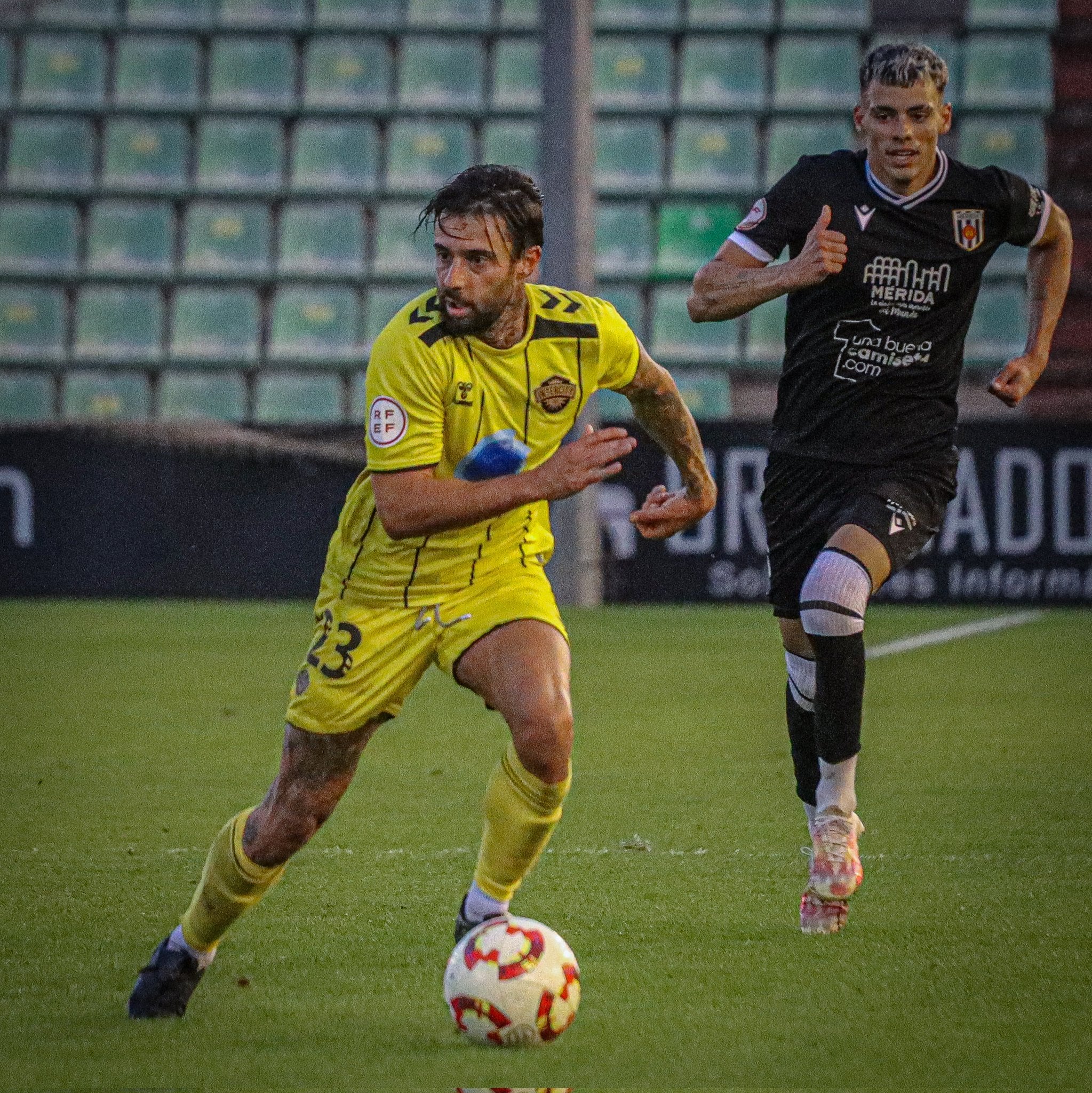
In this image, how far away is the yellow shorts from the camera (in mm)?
3832

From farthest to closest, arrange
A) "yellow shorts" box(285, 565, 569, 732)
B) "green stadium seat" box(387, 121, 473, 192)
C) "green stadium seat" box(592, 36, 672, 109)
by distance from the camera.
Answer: "green stadium seat" box(592, 36, 672, 109) → "green stadium seat" box(387, 121, 473, 192) → "yellow shorts" box(285, 565, 569, 732)

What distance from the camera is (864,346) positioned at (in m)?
5.00

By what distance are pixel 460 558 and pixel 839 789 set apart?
1.29 m

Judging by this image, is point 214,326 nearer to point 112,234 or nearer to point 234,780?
point 112,234

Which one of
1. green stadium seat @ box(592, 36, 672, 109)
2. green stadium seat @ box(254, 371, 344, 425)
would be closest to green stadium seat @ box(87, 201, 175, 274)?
green stadium seat @ box(254, 371, 344, 425)

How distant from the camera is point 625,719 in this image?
8.33 m

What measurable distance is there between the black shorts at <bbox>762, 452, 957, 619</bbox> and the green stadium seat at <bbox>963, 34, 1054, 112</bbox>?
12.5 meters

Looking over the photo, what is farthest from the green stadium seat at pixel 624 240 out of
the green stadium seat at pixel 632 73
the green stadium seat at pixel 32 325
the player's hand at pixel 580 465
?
the player's hand at pixel 580 465

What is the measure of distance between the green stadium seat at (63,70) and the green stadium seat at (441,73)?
9.16ft

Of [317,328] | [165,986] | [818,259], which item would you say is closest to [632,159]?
[317,328]

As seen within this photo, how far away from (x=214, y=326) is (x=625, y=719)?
9.38 meters

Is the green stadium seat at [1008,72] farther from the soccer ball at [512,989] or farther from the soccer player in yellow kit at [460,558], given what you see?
the soccer ball at [512,989]

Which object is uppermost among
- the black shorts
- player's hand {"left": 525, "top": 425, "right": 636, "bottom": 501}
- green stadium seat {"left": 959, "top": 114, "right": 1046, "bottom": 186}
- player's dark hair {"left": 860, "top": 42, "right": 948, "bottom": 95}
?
green stadium seat {"left": 959, "top": 114, "right": 1046, "bottom": 186}

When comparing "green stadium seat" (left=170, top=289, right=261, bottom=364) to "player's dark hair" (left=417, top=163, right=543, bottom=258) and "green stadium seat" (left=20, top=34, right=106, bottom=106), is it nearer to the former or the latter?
"green stadium seat" (left=20, top=34, right=106, bottom=106)
